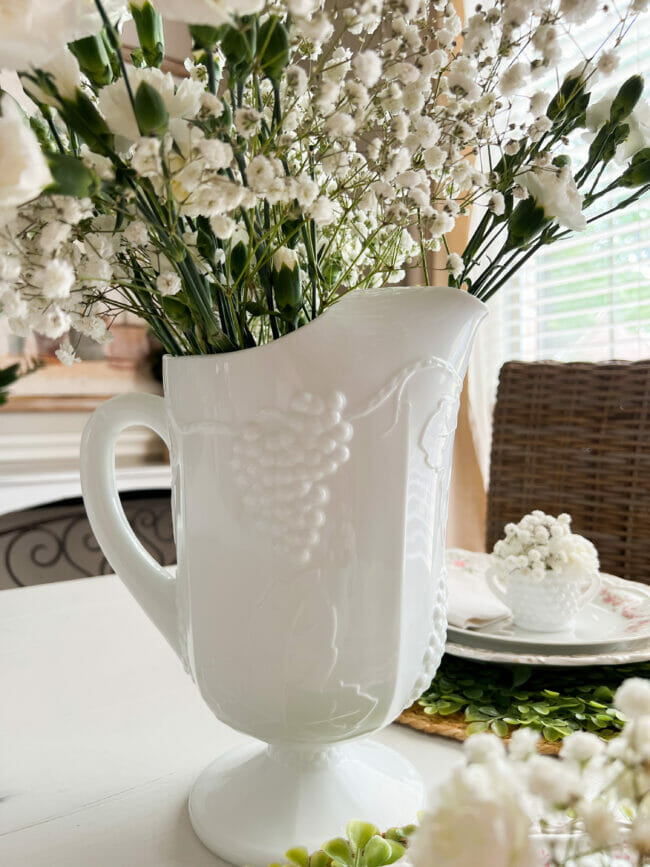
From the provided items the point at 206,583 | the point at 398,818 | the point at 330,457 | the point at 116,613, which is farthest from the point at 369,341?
the point at 116,613

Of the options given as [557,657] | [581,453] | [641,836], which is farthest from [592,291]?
[641,836]

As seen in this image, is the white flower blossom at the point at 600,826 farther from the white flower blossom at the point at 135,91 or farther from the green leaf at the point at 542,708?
the green leaf at the point at 542,708

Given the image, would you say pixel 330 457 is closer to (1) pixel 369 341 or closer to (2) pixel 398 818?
(1) pixel 369 341

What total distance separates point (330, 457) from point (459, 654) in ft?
1.01

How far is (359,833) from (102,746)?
253mm

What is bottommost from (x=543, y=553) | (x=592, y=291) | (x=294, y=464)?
(x=543, y=553)

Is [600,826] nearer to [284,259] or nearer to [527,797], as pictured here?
[527,797]

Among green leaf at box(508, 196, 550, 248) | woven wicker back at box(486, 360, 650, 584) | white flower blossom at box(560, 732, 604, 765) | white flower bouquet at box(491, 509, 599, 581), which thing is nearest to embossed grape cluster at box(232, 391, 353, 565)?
green leaf at box(508, 196, 550, 248)

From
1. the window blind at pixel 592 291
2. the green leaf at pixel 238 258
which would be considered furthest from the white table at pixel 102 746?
the window blind at pixel 592 291

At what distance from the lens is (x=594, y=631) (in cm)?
76

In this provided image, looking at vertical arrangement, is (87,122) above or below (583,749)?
above

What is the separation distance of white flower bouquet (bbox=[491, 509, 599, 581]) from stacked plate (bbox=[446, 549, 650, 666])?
55mm

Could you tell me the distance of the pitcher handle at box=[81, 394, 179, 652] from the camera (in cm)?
52

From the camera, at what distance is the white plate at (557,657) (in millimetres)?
622
